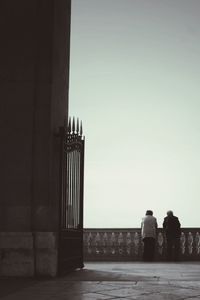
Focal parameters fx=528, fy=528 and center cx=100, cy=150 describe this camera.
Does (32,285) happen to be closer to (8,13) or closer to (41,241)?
(41,241)

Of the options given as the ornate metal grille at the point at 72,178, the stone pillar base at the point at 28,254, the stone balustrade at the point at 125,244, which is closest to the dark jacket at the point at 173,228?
the stone balustrade at the point at 125,244

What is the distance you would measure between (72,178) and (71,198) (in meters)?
0.43

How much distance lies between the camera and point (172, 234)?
17.3 metres

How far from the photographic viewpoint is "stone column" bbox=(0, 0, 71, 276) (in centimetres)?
996

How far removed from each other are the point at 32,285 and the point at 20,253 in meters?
1.52

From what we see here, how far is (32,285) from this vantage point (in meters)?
8.43

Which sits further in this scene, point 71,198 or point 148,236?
point 148,236

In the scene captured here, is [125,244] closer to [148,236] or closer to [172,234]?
[148,236]

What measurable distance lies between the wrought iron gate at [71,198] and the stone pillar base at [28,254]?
327mm

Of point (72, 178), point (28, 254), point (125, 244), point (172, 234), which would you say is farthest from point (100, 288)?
point (125, 244)

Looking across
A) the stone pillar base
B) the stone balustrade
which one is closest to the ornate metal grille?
the stone pillar base

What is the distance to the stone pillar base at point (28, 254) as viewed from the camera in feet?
32.2

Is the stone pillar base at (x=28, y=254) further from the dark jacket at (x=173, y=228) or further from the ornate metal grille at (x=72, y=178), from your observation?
the dark jacket at (x=173, y=228)

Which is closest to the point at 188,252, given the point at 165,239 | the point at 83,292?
the point at 165,239
